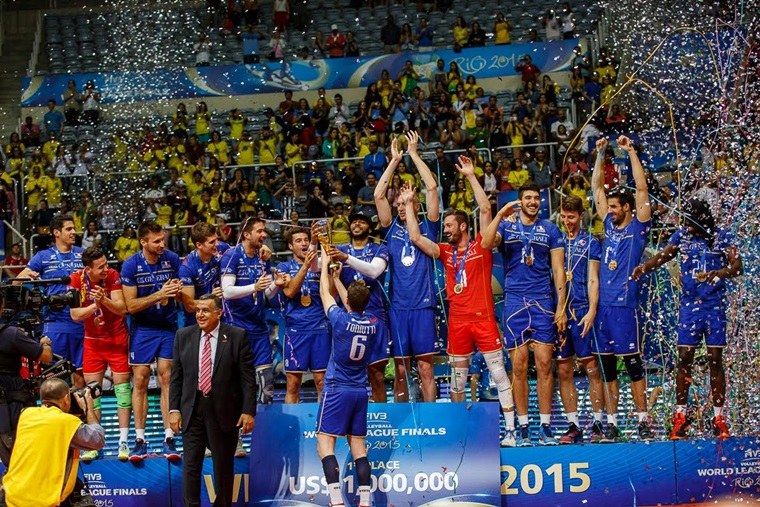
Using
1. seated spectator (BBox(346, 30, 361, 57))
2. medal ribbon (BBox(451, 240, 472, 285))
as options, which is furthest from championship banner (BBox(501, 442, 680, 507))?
seated spectator (BBox(346, 30, 361, 57))

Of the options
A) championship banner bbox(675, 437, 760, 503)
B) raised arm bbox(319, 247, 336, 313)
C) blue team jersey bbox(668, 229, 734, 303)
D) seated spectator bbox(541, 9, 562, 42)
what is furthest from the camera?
seated spectator bbox(541, 9, 562, 42)

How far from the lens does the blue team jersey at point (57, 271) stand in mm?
10773

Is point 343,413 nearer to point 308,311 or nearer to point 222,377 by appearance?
point 222,377

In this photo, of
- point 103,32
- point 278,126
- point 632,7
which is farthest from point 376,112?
point 103,32

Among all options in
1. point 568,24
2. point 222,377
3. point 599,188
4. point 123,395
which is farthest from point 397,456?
point 568,24

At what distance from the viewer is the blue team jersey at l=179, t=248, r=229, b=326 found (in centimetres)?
1044

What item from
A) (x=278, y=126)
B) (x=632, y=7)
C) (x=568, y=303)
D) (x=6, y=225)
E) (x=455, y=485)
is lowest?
(x=455, y=485)

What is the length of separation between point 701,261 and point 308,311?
139 inches

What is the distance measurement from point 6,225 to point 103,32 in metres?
7.10

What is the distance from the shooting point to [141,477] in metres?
10.0

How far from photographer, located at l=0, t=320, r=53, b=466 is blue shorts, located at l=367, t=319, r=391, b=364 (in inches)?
110

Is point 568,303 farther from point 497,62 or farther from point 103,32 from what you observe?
point 103,32

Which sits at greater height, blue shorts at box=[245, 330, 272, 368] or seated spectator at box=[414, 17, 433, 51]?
seated spectator at box=[414, 17, 433, 51]

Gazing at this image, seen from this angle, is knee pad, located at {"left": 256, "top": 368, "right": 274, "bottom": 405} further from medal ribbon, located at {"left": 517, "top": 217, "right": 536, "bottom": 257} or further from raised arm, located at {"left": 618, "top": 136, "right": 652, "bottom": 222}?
raised arm, located at {"left": 618, "top": 136, "right": 652, "bottom": 222}
